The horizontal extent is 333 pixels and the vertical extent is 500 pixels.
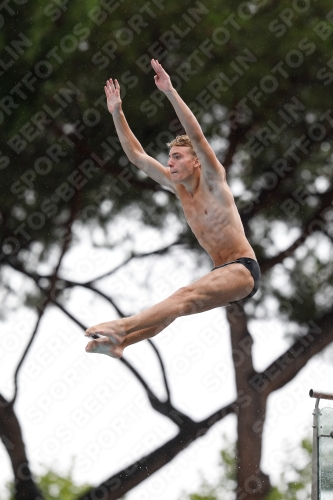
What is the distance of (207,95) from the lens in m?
10.3

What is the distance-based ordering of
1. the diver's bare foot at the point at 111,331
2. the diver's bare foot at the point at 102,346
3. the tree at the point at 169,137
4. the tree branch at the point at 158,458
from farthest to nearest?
the tree branch at the point at 158,458 → the tree at the point at 169,137 → the diver's bare foot at the point at 102,346 → the diver's bare foot at the point at 111,331

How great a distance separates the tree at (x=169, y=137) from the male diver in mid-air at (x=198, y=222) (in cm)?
443

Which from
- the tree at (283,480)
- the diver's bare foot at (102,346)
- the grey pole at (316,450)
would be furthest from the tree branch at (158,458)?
the diver's bare foot at (102,346)

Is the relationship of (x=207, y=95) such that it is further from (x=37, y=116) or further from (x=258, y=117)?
(x=37, y=116)

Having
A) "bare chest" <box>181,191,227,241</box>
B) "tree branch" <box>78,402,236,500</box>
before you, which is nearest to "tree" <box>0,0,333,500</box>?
"tree branch" <box>78,402,236,500</box>

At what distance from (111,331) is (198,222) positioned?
3.69ft

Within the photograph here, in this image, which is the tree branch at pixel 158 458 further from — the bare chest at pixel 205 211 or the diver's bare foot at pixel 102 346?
the diver's bare foot at pixel 102 346

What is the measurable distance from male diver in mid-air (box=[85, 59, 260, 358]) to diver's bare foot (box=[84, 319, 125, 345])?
38 mm

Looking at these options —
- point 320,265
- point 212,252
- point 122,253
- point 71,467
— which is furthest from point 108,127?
point 212,252

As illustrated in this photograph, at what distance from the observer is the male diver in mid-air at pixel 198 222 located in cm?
524

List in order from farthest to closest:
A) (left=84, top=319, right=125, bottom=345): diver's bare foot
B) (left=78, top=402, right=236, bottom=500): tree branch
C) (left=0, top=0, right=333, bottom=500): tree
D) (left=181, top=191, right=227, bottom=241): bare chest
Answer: (left=78, top=402, right=236, bottom=500): tree branch → (left=0, top=0, right=333, bottom=500): tree → (left=181, top=191, right=227, bottom=241): bare chest → (left=84, top=319, right=125, bottom=345): diver's bare foot

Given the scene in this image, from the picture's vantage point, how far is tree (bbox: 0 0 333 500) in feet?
33.5

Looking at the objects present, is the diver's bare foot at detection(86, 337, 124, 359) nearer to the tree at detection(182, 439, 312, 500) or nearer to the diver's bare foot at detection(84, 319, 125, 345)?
the diver's bare foot at detection(84, 319, 125, 345)

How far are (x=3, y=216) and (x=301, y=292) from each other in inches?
145
